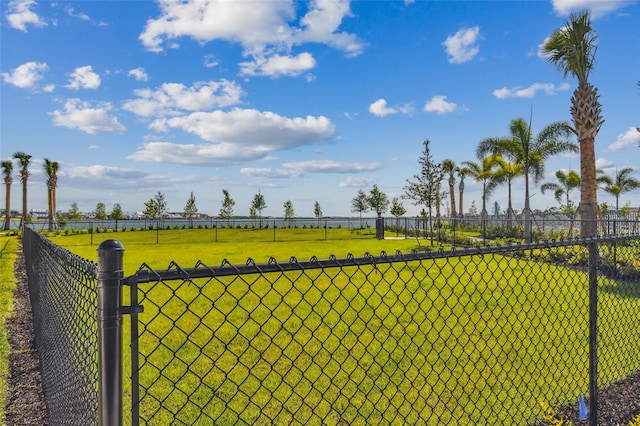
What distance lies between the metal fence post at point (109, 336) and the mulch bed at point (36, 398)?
261 centimetres

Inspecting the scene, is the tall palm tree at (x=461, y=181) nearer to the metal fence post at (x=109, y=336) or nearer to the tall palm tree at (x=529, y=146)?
the tall palm tree at (x=529, y=146)

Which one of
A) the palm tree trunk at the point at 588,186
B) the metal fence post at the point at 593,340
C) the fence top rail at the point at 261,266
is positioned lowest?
the metal fence post at the point at 593,340

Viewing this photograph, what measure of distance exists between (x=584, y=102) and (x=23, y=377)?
1688 cm

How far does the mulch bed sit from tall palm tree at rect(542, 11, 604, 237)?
11.7 m

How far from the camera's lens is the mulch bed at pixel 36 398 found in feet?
10.9

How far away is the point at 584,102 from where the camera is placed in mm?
14820

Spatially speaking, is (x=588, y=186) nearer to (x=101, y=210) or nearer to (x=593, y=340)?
(x=593, y=340)

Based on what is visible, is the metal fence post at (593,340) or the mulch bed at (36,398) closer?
the metal fence post at (593,340)

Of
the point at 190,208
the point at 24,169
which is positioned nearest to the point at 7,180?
the point at 24,169

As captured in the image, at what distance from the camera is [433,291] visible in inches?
323

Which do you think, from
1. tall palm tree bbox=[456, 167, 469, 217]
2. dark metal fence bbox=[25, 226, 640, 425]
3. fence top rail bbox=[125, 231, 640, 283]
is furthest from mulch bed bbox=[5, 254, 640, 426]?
tall palm tree bbox=[456, 167, 469, 217]

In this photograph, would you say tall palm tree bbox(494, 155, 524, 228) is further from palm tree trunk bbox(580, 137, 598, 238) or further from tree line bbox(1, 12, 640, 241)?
palm tree trunk bbox(580, 137, 598, 238)

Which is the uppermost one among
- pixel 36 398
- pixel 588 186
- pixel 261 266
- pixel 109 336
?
pixel 588 186

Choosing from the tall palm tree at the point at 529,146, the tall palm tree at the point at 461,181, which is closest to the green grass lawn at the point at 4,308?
the tall palm tree at the point at 529,146
